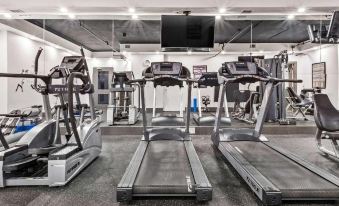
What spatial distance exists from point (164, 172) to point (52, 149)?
1.34m

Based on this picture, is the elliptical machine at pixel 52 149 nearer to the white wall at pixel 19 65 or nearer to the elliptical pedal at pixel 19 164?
the elliptical pedal at pixel 19 164

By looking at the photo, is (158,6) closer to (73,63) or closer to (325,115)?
(73,63)

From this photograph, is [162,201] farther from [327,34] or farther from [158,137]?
[327,34]

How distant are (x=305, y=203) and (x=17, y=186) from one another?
2.72 metres

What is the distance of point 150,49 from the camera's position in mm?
6488

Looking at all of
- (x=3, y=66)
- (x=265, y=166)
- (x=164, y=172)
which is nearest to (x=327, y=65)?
(x=265, y=166)

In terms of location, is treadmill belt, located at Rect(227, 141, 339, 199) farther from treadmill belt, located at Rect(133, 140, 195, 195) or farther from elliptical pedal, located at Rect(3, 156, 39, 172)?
elliptical pedal, located at Rect(3, 156, 39, 172)

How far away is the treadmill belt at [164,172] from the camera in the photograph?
1.88 metres

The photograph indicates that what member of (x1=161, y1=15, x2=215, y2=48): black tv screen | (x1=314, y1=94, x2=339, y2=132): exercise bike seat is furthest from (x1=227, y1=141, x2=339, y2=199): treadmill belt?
(x1=161, y1=15, x2=215, y2=48): black tv screen

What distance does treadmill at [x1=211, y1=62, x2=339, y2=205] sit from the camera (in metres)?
1.82

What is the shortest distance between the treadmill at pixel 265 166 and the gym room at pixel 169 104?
0.6 inches

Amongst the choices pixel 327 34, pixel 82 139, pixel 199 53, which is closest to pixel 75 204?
pixel 82 139

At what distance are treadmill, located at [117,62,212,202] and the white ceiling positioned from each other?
1.92 metres

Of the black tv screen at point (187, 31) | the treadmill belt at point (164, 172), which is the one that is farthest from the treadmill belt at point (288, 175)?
the black tv screen at point (187, 31)
